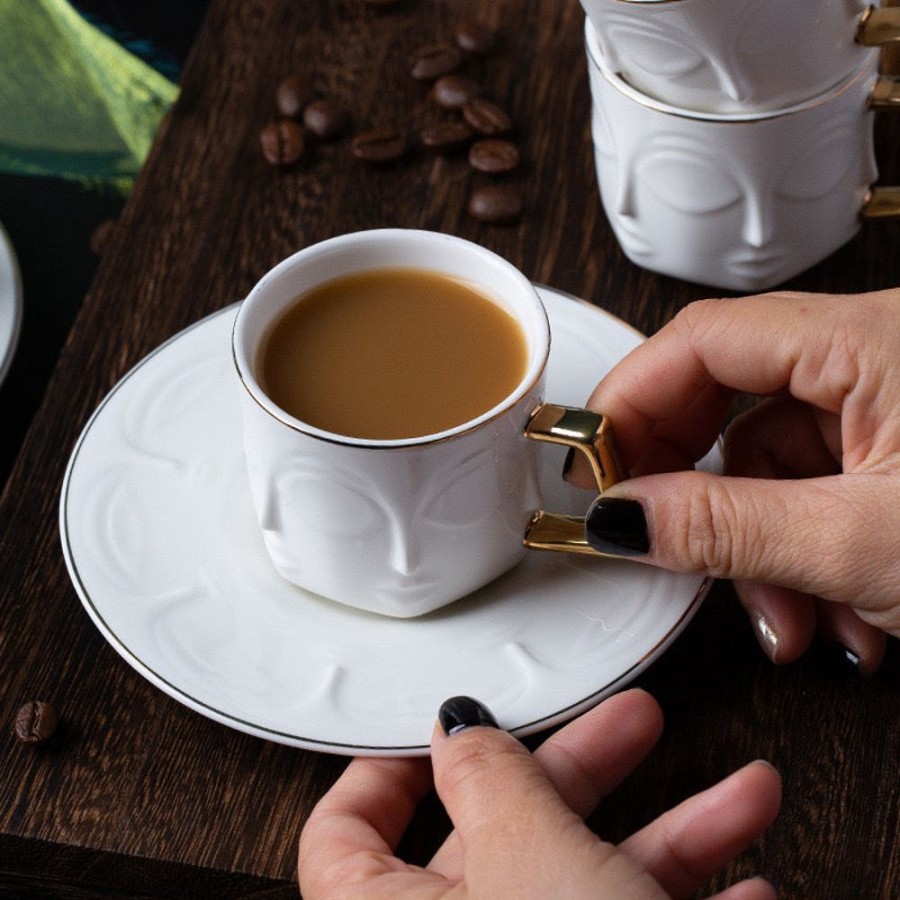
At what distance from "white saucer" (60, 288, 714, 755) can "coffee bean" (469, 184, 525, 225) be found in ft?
0.81

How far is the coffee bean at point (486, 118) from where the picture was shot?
1230 mm

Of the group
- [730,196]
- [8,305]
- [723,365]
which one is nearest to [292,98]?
[8,305]

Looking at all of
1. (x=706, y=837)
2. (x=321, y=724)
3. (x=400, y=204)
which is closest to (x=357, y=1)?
(x=400, y=204)

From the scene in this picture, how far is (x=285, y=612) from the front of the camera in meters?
0.83

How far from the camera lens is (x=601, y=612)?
0.82m

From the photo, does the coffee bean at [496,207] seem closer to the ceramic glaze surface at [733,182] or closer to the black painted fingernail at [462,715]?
Result: the ceramic glaze surface at [733,182]

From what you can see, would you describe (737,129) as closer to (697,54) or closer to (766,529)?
(697,54)

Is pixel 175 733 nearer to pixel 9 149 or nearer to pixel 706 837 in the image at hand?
pixel 706 837

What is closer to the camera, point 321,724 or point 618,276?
point 321,724

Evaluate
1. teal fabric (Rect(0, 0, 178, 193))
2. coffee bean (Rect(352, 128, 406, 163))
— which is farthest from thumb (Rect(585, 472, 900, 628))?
teal fabric (Rect(0, 0, 178, 193))

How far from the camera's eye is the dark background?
1719 millimetres

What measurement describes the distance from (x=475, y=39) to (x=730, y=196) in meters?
0.42

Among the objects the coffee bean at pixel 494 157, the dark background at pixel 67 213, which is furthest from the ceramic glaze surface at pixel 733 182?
the dark background at pixel 67 213

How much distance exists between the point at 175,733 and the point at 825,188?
2.07 ft
